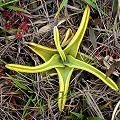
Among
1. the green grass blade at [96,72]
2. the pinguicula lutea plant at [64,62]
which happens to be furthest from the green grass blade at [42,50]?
the green grass blade at [96,72]

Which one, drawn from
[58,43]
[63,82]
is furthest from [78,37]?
[63,82]

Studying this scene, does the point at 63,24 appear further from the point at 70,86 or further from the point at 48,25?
the point at 70,86

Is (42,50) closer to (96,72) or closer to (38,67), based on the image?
(38,67)

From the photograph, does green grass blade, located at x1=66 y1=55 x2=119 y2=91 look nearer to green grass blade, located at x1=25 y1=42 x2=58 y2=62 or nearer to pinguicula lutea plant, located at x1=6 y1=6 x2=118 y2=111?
pinguicula lutea plant, located at x1=6 y1=6 x2=118 y2=111

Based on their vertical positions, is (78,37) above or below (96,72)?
above

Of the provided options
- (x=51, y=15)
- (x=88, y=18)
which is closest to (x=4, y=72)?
(x=51, y=15)

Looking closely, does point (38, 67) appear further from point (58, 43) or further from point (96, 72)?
point (96, 72)
